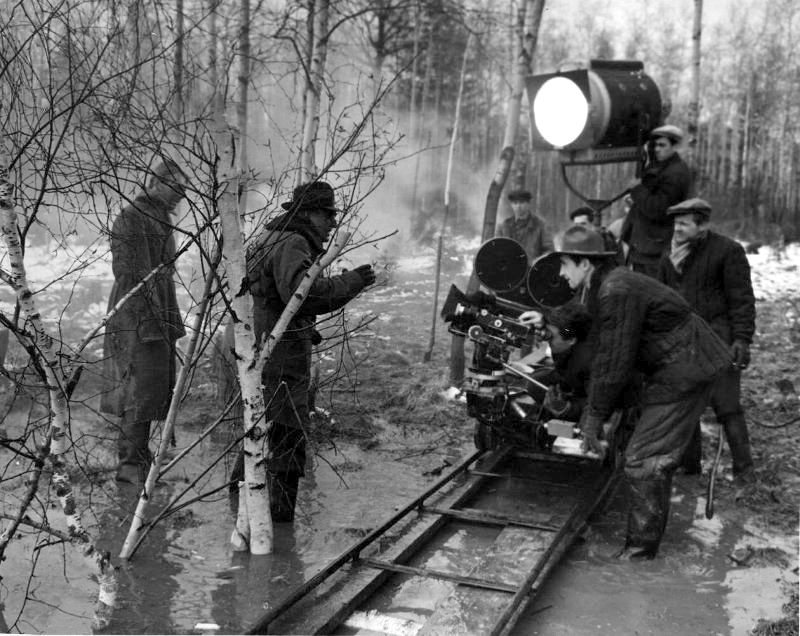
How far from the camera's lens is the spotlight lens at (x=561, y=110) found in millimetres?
4258

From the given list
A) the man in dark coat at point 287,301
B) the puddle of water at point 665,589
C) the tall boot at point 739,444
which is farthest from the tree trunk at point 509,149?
the man in dark coat at point 287,301

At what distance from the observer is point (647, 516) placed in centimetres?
408

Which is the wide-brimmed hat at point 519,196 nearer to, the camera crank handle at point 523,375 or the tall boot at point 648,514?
the camera crank handle at point 523,375

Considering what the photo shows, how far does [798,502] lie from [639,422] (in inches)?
59.7

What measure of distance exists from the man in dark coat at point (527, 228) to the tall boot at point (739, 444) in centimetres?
333

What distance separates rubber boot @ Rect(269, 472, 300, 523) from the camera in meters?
4.41

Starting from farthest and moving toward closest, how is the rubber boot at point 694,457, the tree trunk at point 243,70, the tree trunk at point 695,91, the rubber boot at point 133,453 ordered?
the tree trunk at point 243,70
the tree trunk at point 695,91
the rubber boot at point 694,457
the rubber boot at point 133,453

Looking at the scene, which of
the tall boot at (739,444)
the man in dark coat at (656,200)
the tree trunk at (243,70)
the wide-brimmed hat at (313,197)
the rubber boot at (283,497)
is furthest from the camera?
the tree trunk at (243,70)

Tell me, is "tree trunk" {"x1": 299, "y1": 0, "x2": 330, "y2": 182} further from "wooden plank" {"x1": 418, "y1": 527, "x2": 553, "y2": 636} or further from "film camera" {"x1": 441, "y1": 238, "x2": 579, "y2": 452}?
"wooden plank" {"x1": 418, "y1": 527, "x2": 553, "y2": 636}

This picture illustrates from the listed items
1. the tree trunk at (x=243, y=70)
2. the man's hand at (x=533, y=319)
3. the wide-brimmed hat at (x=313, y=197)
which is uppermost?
the tree trunk at (x=243, y=70)

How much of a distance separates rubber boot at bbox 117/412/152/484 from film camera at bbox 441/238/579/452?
1923 mm

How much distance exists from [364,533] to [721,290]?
2627mm

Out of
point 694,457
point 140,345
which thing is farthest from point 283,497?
point 694,457

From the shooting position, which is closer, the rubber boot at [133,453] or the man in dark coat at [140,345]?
the man in dark coat at [140,345]
